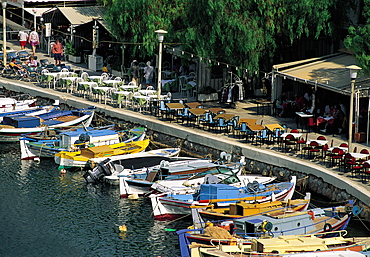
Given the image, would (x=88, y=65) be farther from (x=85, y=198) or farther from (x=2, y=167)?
(x=85, y=198)

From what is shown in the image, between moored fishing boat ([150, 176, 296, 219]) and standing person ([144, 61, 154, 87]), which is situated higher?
standing person ([144, 61, 154, 87])

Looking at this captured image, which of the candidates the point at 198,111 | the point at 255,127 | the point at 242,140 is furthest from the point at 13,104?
the point at 255,127

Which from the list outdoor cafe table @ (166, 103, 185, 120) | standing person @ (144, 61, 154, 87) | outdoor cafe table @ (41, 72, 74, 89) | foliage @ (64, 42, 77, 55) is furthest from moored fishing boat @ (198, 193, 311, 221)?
foliage @ (64, 42, 77, 55)

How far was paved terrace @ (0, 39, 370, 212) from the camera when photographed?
26.7 m

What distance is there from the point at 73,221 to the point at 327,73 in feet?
45.5

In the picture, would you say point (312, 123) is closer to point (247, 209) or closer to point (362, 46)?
point (362, 46)

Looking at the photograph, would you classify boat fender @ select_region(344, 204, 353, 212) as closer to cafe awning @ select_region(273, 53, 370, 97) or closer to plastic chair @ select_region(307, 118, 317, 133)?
cafe awning @ select_region(273, 53, 370, 97)

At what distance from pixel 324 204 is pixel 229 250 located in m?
7.30

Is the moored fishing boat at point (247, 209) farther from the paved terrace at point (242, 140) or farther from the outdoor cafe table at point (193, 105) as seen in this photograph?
the outdoor cafe table at point (193, 105)

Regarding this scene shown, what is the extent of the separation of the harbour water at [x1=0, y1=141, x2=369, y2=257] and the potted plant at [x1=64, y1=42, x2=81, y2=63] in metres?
18.1

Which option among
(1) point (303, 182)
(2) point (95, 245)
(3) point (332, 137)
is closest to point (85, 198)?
(2) point (95, 245)

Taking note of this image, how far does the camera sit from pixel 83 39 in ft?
161

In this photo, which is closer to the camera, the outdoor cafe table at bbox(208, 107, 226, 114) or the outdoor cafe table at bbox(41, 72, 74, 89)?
the outdoor cafe table at bbox(208, 107, 226, 114)

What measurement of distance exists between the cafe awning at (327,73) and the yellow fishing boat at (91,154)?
25.8 ft
